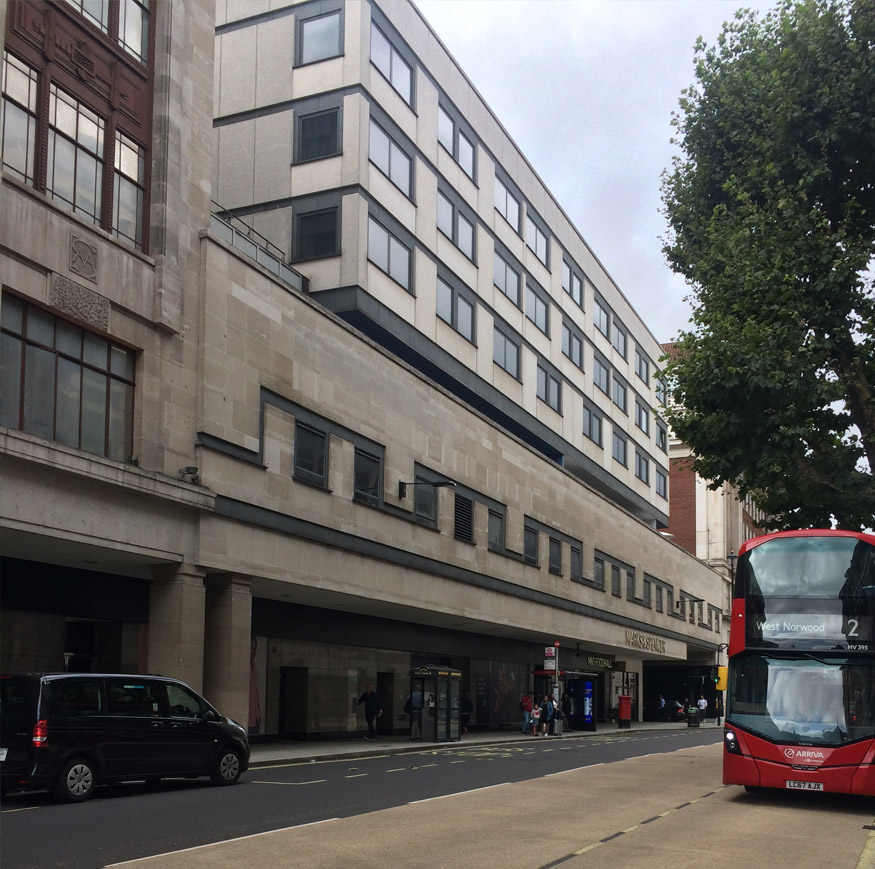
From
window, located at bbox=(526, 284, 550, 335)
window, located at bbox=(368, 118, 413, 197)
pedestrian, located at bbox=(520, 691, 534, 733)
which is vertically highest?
window, located at bbox=(368, 118, 413, 197)

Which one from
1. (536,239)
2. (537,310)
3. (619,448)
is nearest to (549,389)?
(537,310)

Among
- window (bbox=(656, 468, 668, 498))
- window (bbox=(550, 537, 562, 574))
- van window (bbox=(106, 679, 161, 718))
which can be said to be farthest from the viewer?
window (bbox=(656, 468, 668, 498))

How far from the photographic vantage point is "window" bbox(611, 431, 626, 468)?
60.0 m

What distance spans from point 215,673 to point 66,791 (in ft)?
31.4

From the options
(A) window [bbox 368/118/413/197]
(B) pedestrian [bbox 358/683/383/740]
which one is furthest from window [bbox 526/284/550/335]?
(B) pedestrian [bbox 358/683/383/740]

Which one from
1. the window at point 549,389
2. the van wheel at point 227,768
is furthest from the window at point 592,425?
the van wheel at point 227,768

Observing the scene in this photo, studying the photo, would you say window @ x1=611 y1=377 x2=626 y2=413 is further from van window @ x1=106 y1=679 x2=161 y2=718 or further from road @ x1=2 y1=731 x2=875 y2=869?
van window @ x1=106 y1=679 x2=161 y2=718

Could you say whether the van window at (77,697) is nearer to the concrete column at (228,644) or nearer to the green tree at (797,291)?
the concrete column at (228,644)

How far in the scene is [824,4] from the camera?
25.0m

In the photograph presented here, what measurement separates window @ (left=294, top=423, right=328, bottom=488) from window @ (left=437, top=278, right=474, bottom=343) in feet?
34.5

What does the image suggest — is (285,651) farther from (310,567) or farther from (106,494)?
(106,494)

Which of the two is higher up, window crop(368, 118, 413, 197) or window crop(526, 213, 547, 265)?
window crop(526, 213, 547, 265)

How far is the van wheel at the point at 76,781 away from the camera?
14750 mm

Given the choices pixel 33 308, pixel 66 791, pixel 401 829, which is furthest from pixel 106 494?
pixel 401 829
